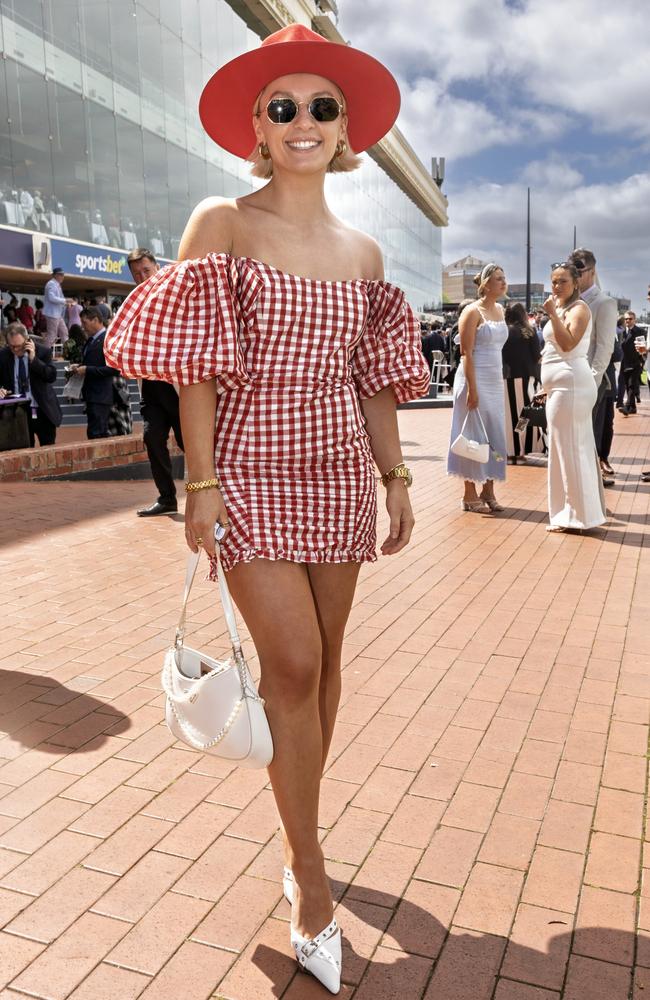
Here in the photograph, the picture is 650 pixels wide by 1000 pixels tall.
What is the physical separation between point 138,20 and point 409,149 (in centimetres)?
3959

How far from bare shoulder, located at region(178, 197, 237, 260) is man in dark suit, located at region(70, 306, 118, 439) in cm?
837

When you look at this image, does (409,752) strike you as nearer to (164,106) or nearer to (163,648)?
(163,648)

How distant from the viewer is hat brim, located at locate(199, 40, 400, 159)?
2.36m

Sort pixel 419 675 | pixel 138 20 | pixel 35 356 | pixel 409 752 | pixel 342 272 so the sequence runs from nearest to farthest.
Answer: pixel 342 272 < pixel 409 752 < pixel 419 675 < pixel 35 356 < pixel 138 20

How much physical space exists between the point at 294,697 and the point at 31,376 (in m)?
9.71

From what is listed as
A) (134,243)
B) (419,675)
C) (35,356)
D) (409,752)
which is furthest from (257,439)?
(134,243)

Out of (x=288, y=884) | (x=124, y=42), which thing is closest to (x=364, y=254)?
(x=288, y=884)

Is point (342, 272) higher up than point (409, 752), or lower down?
higher up

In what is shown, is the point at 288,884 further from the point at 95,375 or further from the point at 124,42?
the point at 124,42

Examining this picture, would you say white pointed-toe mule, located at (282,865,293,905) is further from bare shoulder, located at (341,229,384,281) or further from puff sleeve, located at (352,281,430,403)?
bare shoulder, located at (341,229,384,281)

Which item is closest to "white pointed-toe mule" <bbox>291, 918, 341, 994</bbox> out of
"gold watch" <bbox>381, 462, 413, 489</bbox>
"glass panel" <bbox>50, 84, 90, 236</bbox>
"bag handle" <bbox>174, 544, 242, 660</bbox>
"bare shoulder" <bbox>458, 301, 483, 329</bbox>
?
"bag handle" <bbox>174, 544, 242, 660</bbox>

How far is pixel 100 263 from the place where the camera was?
2777cm

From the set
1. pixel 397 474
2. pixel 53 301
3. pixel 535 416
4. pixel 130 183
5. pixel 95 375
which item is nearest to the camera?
pixel 397 474

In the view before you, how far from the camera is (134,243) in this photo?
96.6 ft
